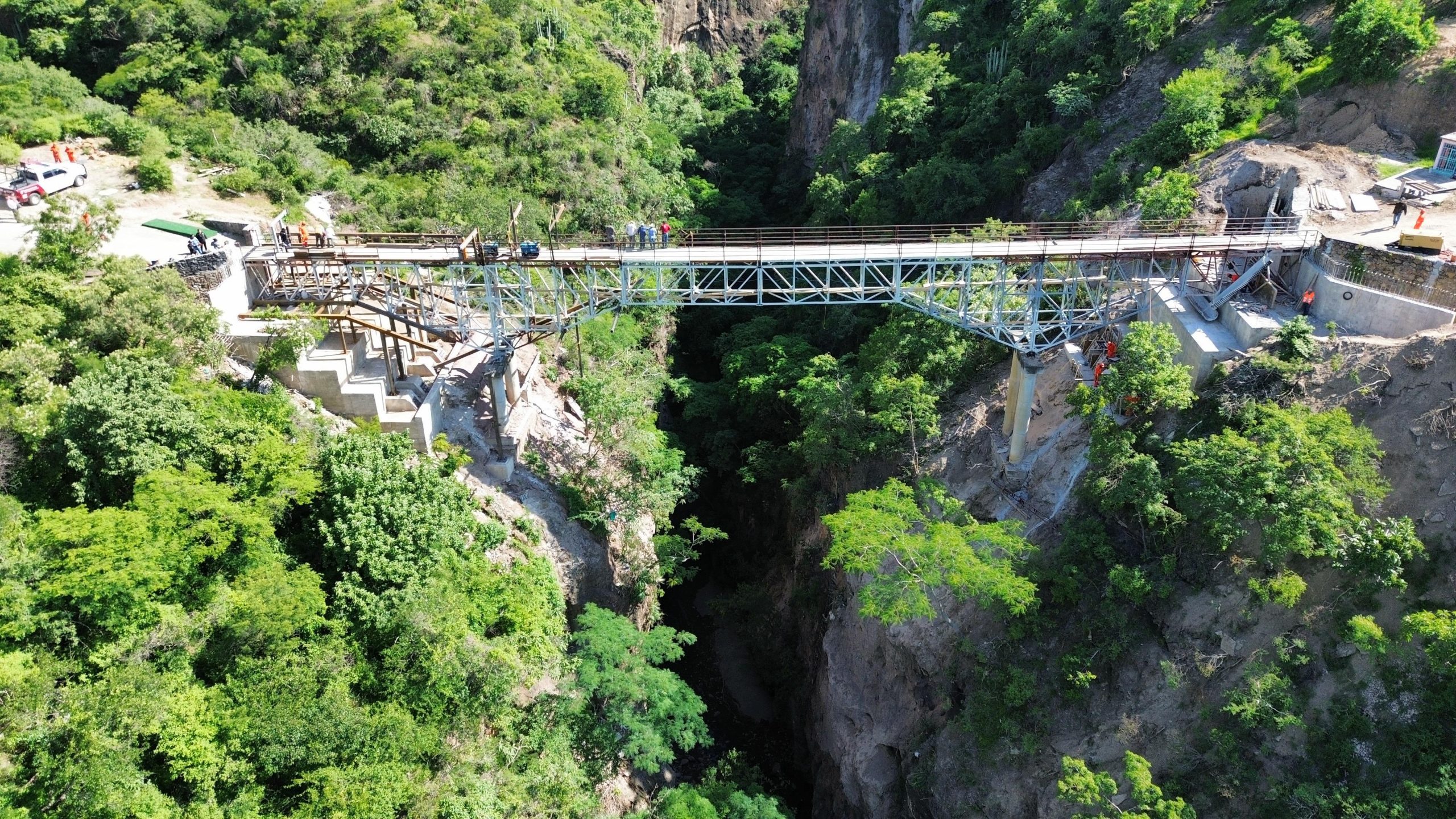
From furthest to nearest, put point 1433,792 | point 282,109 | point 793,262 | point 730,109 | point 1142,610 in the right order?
point 730,109 < point 282,109 < point 793,262 < point 1142,610 < point 1433,792

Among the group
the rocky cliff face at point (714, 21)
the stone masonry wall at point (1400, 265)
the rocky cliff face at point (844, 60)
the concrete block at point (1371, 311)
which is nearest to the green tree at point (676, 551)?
the concrete block at point (1371, 311)

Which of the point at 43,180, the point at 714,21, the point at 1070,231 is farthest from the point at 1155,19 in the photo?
the point at 714,21

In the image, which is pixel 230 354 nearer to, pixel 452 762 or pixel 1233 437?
pixel 452 762

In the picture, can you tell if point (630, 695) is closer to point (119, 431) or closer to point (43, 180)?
point (119, 431)

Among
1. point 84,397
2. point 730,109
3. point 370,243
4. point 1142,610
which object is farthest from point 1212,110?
point 730,109

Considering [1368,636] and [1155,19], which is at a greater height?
[1155,19]

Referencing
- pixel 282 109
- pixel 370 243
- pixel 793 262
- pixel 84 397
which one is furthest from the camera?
pixel 282 109

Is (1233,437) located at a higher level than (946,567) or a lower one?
higher
